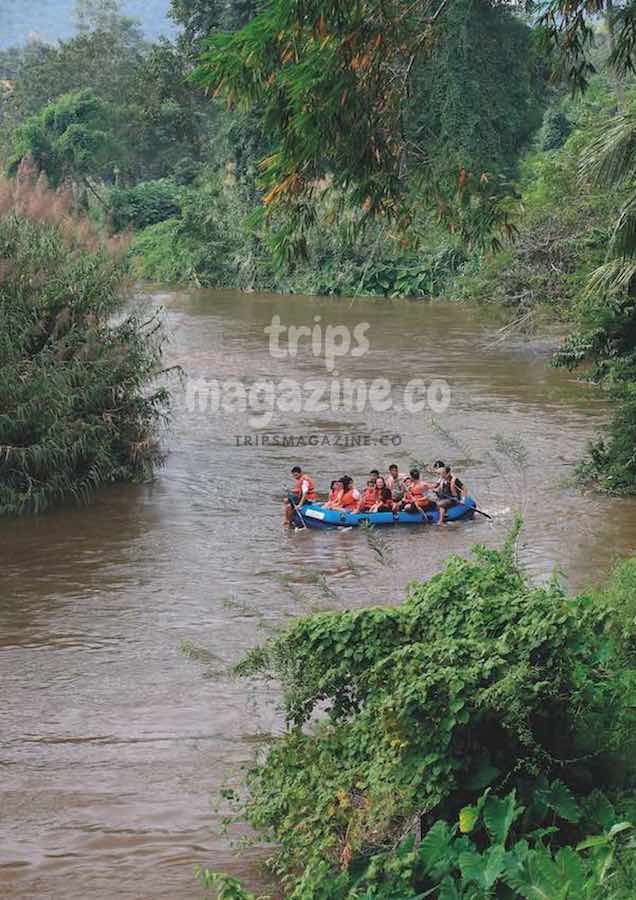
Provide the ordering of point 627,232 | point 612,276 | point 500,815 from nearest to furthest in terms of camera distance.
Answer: point 500,815 < point 627,232 < point 612,276

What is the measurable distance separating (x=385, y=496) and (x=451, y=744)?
395 inches

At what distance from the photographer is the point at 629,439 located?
16.7 metres

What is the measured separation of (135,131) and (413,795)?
186ft

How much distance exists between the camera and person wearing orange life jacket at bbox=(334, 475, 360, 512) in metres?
16.2

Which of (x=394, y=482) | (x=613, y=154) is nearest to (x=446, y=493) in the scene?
(x=394, y=482)

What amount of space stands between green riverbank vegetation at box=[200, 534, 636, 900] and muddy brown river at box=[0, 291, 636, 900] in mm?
1115

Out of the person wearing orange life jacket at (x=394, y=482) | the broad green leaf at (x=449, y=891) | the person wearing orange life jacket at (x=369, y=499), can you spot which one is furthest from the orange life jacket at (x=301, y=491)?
the broad green leaf at (x=449, y=891)

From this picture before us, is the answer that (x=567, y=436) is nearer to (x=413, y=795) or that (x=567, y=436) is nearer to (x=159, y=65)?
(x=413, y=795)

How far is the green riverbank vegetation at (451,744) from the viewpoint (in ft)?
19.2

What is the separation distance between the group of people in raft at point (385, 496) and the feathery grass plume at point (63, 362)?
2.94 m

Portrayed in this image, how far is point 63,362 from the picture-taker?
16594mm

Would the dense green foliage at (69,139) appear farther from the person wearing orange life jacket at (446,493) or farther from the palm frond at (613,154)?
the palm frond at (613,154)

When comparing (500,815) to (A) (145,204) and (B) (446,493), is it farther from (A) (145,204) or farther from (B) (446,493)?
(A) (145,204)

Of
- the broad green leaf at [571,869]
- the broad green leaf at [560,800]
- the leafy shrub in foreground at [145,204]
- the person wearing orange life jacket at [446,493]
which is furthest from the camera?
the leafy shrub in foreground at [145,204]
